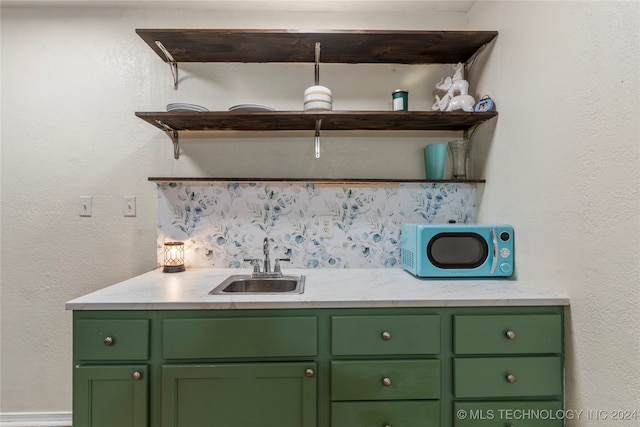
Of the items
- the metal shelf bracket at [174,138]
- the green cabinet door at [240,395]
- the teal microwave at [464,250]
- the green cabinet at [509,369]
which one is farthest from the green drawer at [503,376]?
the metal shelf bracket at [174,138]

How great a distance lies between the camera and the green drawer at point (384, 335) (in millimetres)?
1219

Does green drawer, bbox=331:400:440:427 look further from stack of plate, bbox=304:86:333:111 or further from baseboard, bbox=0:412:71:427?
baseboard, bbox=0:412:71:427

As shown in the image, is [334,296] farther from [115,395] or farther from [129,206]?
[129,206]

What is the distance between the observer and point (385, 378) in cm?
121

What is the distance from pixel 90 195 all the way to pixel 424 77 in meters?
2.14

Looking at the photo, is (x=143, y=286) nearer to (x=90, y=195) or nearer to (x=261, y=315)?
(x=261, y=315)

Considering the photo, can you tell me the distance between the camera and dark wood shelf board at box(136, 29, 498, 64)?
158cm

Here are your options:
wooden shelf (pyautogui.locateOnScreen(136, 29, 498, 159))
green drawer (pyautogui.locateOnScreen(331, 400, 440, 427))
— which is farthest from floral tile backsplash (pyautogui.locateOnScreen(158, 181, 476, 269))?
green drawer (pyautogui.locateOnScreen(331, 400, 440, 427))

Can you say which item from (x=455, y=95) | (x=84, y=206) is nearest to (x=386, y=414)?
(x=455, y=95)

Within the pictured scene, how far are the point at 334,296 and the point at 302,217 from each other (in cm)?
70

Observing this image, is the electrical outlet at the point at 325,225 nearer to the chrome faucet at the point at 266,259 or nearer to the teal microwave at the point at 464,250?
the chrome faucet at the point at 266,259

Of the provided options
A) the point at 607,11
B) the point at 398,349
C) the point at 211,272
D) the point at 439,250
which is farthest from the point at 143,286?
the point at 607,11

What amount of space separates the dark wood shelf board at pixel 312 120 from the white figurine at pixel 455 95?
3.0 inches

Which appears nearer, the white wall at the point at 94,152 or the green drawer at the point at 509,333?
the green drawer at the point at 509,333
